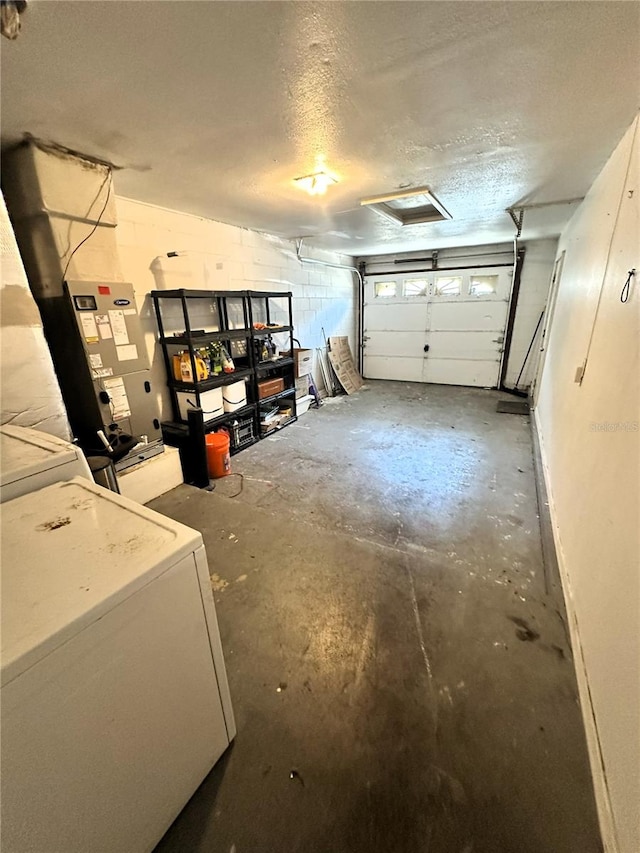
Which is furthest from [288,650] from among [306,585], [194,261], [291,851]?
[194,261]

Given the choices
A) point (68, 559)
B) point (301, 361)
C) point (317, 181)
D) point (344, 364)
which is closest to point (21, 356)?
point (68, 559)

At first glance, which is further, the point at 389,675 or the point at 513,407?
the point at 513,407

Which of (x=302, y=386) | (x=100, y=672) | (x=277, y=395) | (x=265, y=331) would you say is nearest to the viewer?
(x=100, y=672)

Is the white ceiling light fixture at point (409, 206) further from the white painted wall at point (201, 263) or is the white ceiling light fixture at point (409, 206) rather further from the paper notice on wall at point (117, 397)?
the paper notice on wall at point (117, 397)

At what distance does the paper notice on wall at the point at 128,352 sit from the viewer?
244 cm

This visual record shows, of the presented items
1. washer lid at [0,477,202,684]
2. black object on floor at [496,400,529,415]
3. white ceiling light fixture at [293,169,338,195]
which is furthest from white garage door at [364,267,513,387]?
washer lid at [0,477,202,684]

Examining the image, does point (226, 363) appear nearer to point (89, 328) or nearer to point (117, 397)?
point (117, 397)

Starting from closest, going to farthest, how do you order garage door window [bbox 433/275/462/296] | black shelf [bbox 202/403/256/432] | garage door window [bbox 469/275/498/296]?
1. black shelf [bbox 202/403/256/432]
2. garage door window [bbox 469/275/498/296]
3. garage door window [bbox 433/275/462/296]

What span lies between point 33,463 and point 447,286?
6.61 m

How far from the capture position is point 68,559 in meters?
0.84

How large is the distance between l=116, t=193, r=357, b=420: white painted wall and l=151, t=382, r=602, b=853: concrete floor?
1.94 meters

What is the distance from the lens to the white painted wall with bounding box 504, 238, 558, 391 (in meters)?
5.39

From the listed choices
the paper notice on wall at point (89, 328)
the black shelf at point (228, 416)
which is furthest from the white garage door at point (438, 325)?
the paper notice on wall at point (89, 328)

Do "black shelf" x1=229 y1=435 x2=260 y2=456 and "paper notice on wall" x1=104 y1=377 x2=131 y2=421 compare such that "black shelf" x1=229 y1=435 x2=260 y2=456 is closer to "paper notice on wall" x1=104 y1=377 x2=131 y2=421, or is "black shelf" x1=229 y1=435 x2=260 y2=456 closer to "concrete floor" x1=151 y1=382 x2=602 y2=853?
"concrete floor" x1=151 y1=382 x2=602 y2=853
